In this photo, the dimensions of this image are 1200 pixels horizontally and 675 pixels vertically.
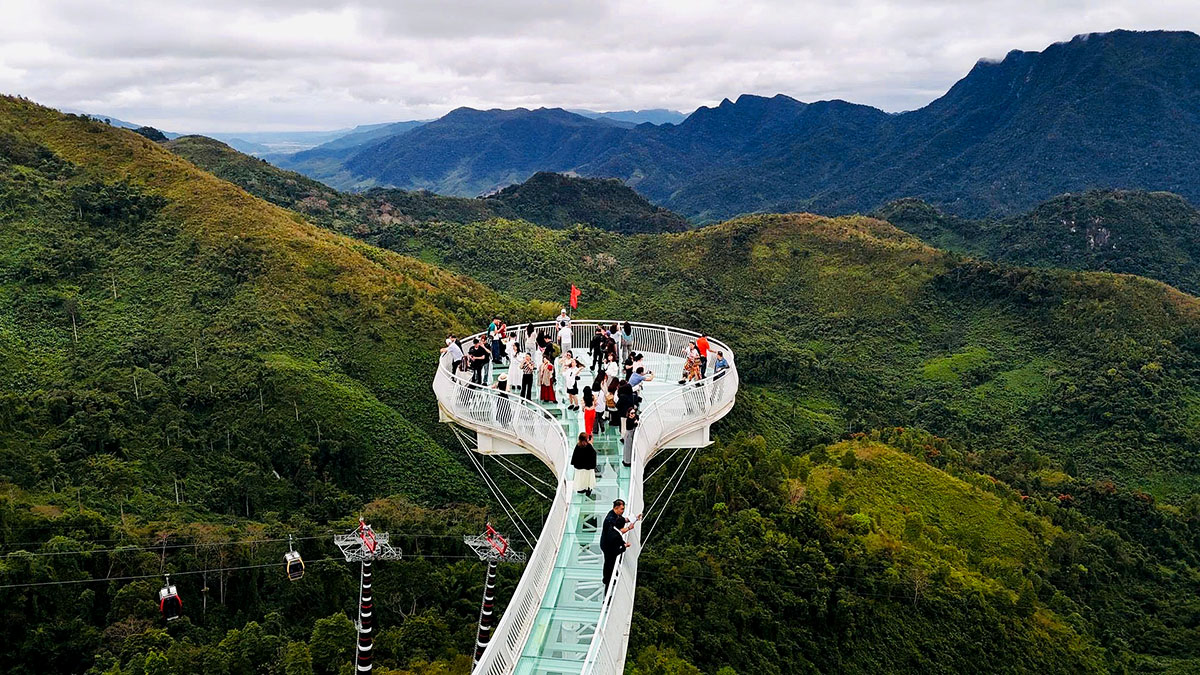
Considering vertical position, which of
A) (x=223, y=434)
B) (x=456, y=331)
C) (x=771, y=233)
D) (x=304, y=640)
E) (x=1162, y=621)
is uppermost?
(x=771, y=233)

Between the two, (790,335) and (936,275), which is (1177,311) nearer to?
(936,275)

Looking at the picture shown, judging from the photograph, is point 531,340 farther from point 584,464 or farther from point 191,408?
point 191,408

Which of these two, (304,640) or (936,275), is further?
(936,275)

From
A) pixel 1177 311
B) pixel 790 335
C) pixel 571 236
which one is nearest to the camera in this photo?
pixel 1177 311

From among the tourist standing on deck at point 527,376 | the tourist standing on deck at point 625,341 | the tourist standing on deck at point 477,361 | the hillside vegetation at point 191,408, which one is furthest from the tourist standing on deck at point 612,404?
the hillside vegetation at point 191,408

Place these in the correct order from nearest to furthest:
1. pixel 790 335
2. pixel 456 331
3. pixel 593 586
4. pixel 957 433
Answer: pixel 593 586 → pixel 456 331 → pixel 957 433 → pixel 790 335

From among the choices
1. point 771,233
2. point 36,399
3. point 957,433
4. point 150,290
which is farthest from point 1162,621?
point 771,233

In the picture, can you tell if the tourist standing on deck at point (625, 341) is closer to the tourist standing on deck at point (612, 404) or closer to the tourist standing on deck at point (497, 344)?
the tourist standing on deck at point (497, 344)
